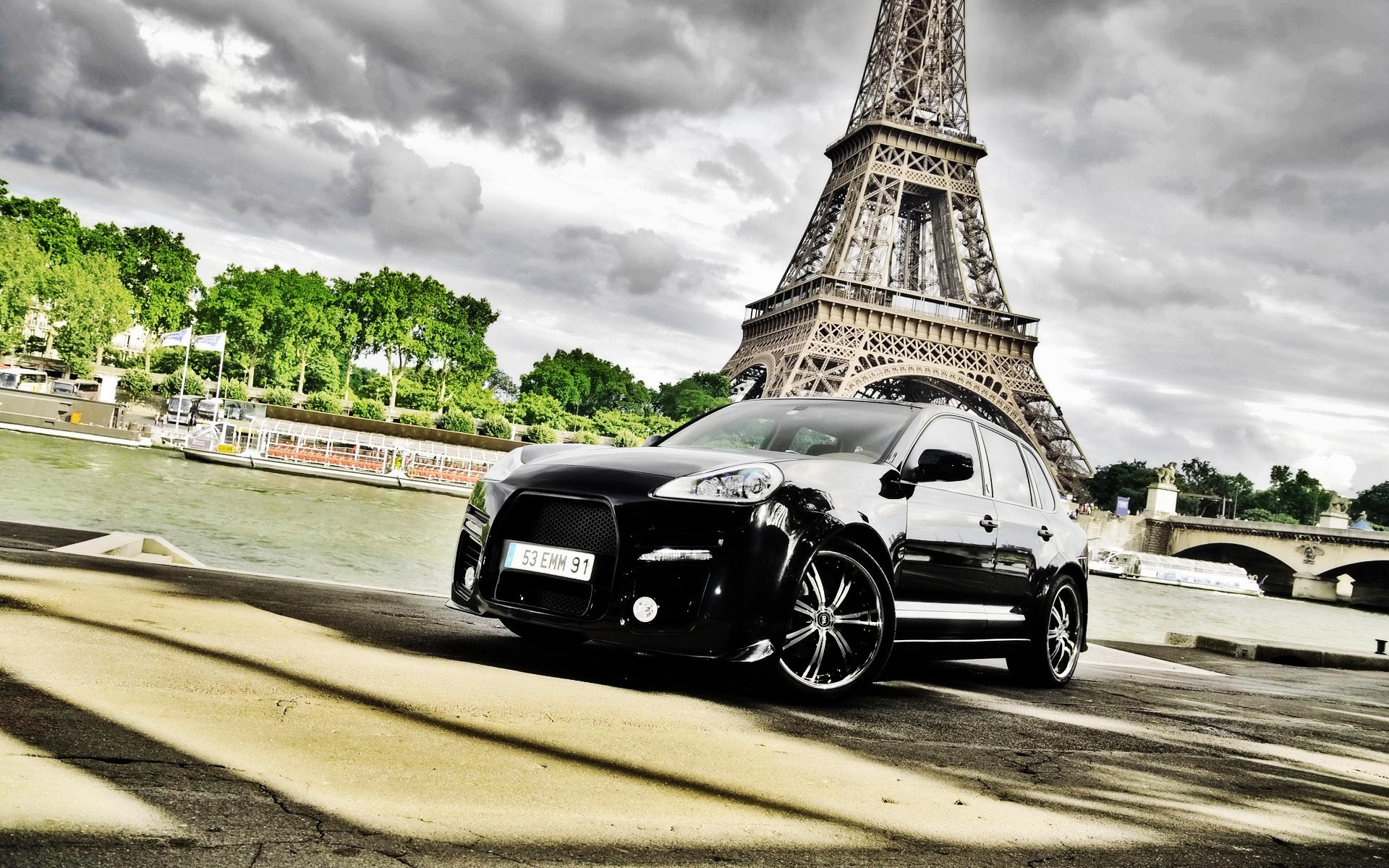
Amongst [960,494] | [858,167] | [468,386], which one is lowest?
[960,494]

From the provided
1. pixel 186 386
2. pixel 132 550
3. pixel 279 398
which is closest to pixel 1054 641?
pixel 132 550

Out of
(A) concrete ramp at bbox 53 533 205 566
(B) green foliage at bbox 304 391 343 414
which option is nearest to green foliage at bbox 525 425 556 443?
(B) green foliage at bbox 304 391 343 414

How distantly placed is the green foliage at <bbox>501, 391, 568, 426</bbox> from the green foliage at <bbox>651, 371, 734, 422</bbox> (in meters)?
10.3

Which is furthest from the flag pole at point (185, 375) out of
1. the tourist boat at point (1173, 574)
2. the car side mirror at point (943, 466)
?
the tourist boat at point (1173, 574)

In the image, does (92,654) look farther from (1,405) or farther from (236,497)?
(1,405)

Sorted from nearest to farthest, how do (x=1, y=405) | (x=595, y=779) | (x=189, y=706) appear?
(x=595, y=779) → (x=189, y=706) → (x=1, y=405)

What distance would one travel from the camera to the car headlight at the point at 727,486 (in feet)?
13.5

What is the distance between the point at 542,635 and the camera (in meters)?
5.11

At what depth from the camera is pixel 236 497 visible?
2075cm

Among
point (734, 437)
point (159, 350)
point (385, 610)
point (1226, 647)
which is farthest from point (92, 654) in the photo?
point (159, 350)

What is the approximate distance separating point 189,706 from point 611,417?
206ft

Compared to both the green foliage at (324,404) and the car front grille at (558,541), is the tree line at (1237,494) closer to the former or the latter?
the green foliage at (324,404)

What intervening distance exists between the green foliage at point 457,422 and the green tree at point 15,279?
1894cm

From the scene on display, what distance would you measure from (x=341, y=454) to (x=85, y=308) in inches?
730
